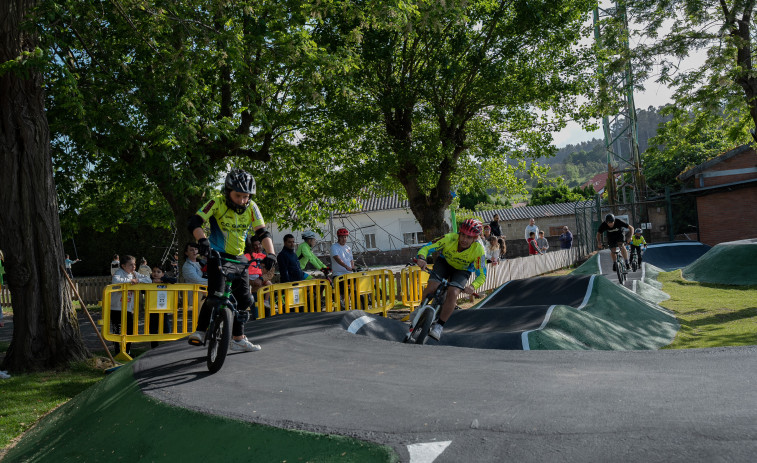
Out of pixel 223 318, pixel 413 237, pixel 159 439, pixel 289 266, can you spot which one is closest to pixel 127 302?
pixel 289 266

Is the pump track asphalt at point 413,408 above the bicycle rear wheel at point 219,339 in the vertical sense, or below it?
below

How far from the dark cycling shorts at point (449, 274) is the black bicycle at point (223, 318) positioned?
3306 mm

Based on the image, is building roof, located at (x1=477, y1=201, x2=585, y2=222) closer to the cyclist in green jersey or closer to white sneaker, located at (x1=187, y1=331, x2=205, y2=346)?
the cyclist in green jersey

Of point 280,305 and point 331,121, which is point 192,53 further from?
point 331,121

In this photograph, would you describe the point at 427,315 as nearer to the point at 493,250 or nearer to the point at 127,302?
the point at 127,302

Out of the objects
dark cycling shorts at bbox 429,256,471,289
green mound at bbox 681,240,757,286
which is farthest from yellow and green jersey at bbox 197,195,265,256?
green mound at bbox 681,240,757,286

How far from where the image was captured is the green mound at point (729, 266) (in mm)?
17672

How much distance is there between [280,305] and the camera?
10625 millimetres

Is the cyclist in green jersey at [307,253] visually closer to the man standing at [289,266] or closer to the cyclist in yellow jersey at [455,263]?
the man standing at [289,266]

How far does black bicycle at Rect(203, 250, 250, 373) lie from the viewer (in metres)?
5.24

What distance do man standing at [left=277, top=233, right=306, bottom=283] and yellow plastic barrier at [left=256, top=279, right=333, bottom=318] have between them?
409 millimetres

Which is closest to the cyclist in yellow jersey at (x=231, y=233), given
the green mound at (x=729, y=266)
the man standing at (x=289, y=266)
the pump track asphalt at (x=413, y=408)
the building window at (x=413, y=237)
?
the pump track asphalt at (x=413, y=408)

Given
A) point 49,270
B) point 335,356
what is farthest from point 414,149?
point 335,356

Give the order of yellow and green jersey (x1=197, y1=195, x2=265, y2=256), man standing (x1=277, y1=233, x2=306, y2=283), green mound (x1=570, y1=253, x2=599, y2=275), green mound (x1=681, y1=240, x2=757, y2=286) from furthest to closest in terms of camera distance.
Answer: green mound (x1=570, y1=253, x2=599, y2=275)
green mound (x1=681, y1=240, x2=757, y2=286)
man standing (x1=277, y1=233, x2=306, y2=283)
yellow and green jersey (x1=197, y1=195, x2=265, y2=256)
